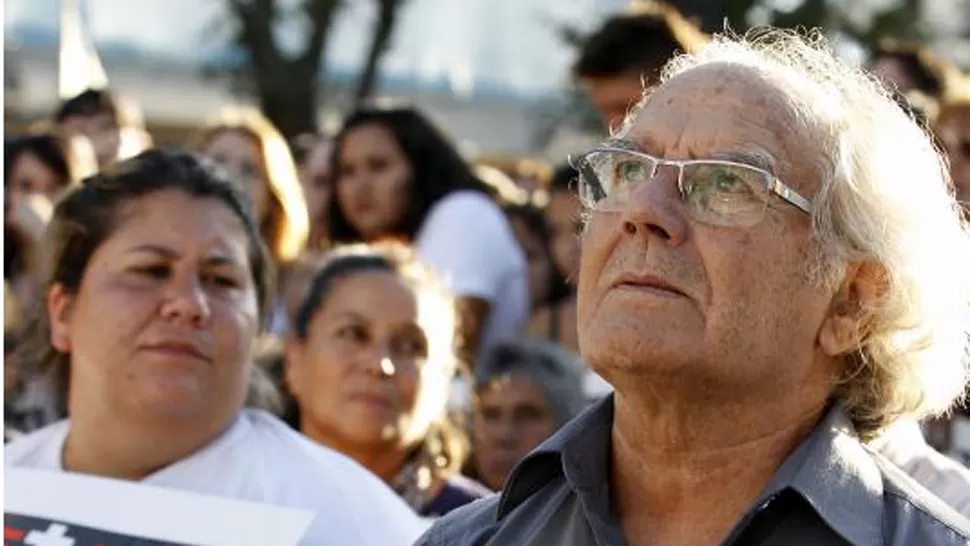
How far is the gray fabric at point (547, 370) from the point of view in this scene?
5.62 metres

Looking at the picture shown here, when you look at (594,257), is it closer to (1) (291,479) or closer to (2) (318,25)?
(1) (291,479)

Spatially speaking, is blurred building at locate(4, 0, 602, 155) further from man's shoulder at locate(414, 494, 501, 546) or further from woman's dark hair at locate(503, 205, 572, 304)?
man's shoulder at locate(414, 494, 501, 546)

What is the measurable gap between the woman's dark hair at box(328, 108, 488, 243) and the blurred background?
12.7ft

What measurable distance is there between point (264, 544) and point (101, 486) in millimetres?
433

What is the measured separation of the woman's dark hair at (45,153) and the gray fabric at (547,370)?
1975 millimetres

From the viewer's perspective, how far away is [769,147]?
9.07 ft

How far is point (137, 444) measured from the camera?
3842mm

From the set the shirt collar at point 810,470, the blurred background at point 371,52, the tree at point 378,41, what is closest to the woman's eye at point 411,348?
the shirt collar at point 810,470

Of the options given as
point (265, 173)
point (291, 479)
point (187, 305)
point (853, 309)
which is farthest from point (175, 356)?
point (265, 173)

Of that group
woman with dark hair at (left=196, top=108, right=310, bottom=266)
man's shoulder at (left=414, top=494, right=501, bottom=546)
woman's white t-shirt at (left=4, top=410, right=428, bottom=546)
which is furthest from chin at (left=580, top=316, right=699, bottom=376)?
woman with dark hair at (left=196, top=108, right=310, bottom=266)

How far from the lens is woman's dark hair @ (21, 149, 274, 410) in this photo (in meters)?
4.04

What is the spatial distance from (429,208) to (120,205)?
2.54 m

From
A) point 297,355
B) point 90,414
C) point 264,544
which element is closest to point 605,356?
point 264,544

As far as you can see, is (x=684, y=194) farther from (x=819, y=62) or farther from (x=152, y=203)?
(x=152, y=203)
